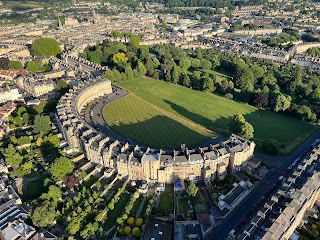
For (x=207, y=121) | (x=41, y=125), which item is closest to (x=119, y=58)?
(x=207, y=121)

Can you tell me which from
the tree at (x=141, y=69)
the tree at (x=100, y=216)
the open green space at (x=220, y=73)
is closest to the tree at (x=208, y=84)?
the open green space at (x=220, y=73)

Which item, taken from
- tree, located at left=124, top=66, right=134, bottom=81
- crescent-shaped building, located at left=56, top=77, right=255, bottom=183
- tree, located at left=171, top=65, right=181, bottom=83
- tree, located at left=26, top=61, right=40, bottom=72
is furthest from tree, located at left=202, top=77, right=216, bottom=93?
tree, located at left=26, top=61, right=40, bottom=72

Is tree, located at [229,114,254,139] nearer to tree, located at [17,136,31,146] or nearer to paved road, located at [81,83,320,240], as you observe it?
paved road, located at [81,83,320,240]

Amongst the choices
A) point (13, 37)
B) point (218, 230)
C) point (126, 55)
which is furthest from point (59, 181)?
point (13, 37)

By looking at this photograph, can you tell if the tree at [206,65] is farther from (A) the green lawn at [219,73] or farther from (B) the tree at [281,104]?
(B) the tree at [281,104]

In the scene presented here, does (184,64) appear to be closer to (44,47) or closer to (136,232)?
(44,47)

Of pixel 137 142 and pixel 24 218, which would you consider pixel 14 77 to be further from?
pixel 24 218
